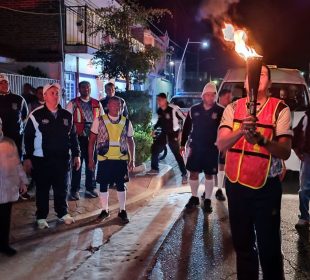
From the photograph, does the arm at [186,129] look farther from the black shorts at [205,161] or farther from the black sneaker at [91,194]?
the black sneaker at [91,194]

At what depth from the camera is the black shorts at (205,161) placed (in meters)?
6.99

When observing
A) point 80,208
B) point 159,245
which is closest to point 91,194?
point 80,208

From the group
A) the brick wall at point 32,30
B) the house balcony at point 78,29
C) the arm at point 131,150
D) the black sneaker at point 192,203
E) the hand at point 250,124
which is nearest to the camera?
the hand at point 250,124

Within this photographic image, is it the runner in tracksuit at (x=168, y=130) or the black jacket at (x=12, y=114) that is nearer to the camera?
the black jacket at (x=12, y=114)

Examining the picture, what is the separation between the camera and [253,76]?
302 cm

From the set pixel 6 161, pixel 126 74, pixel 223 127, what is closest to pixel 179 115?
pixel 126 74

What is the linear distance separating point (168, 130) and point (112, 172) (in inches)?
143

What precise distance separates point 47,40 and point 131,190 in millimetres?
7792

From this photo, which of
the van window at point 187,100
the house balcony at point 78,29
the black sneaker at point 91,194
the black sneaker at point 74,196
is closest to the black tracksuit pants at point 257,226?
the black sneaker at point 74,196

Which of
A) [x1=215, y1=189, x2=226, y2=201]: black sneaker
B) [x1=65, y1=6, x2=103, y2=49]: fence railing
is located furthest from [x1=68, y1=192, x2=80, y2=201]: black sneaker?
[x1=65, y1=6, x2=103, y2=49]: fence railing

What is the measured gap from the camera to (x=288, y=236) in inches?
222

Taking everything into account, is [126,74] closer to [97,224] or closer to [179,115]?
[179,115]

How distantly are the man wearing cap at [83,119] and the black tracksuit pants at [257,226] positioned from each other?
436 cm

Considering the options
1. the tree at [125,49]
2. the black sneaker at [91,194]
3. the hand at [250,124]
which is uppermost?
the tree at [125,49]
